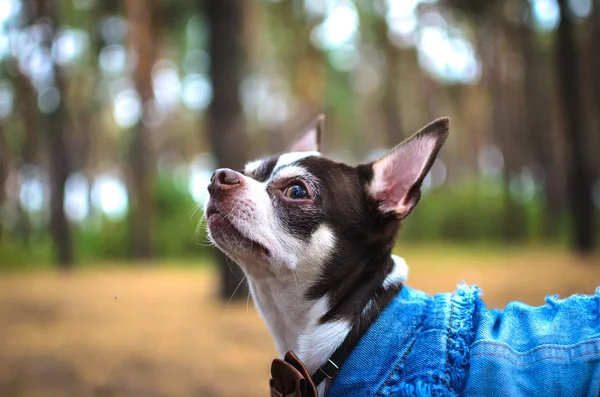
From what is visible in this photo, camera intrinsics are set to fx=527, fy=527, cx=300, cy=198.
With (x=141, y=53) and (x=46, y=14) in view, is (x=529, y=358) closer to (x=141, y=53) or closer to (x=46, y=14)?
(x=141, y=53)

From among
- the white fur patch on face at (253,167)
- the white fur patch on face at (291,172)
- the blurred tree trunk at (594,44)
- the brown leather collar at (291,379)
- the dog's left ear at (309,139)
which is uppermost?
the blurred tree trunk at (594,44)

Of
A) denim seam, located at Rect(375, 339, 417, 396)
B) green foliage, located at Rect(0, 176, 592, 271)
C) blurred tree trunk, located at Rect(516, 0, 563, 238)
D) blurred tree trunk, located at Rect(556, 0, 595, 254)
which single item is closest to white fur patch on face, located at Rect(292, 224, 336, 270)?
denim seam, located at Rect(375, 339, 417, 396)

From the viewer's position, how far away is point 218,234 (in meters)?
2.30

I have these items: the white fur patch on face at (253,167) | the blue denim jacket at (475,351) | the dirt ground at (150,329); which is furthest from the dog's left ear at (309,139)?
the dirt ground at (150,329)

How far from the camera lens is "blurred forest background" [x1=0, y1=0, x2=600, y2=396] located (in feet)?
23.9

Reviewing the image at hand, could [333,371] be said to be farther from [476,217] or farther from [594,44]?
[476,217]

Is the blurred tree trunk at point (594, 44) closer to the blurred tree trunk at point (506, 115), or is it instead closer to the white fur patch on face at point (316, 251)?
the blurred tree trunk at point (506, 115)

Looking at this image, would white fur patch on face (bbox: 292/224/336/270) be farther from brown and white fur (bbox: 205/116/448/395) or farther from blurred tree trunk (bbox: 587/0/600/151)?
blurred tree trunk (bbox: 587/0/600/151)

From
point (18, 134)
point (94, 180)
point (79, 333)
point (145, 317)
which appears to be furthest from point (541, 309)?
point (94, 180)

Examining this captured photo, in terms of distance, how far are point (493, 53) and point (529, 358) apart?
14879mm

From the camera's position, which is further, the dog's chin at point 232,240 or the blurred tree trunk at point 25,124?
the blurred tree trunk at point 25,124

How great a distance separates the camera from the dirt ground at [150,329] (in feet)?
12.6

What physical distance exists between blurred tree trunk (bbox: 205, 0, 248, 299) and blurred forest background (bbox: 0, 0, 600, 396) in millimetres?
19

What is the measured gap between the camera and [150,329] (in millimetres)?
5453
